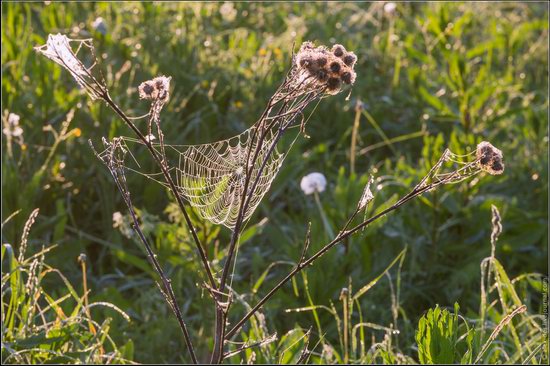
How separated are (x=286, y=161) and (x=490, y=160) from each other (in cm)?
194

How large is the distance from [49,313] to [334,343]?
0.79 meters

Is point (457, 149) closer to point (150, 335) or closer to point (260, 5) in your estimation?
point (150, 335)

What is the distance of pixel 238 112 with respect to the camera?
3.44 meters

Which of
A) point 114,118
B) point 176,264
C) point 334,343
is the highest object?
point 114,118

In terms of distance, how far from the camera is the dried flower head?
123cm

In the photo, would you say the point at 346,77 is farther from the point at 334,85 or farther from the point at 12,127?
the point at 12,127

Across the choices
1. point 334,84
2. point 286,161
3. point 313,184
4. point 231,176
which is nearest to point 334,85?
point 334,84

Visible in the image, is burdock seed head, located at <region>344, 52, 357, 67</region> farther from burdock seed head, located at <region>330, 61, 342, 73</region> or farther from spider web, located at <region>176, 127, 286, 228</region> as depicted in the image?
spider web, located at <region>176, 127, 286, 228</region>

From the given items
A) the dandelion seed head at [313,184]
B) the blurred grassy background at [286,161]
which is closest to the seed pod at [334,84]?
the blurred grassy background at [286,161]

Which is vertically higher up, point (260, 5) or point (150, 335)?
point (260, 5)

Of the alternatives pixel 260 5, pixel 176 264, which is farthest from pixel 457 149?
pixel 260 5

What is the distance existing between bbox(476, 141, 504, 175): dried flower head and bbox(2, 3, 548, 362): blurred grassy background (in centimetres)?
111

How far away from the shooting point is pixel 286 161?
3158 millimetres

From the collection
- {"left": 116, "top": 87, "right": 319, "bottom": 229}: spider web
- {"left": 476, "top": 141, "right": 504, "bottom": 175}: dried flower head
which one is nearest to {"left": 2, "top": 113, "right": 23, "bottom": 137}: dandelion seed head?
{"left": 116, "top": 87, "right": 319, "bottom": 229}: spider web
